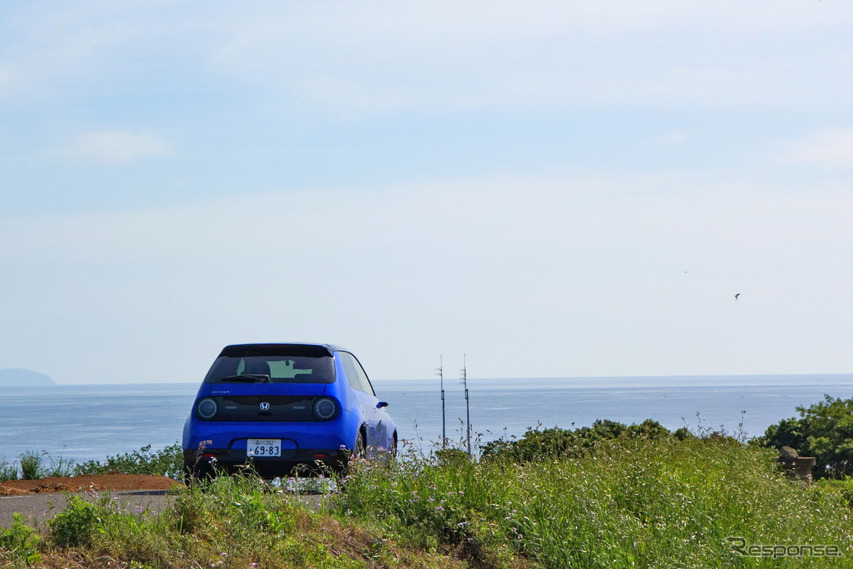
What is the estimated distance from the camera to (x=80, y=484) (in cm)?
1309

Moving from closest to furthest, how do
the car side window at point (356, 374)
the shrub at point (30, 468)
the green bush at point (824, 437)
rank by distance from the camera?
the car side window at point (356, 374)
the shrub at point (30, 468)
the green bush at point (824, 437)

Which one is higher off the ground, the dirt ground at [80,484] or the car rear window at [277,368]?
the car rear window at [277,368]

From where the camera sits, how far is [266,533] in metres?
6.56

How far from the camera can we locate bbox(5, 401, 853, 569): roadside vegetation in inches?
237

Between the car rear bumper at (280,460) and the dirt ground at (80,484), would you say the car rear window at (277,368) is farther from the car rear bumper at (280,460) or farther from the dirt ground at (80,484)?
the dirt ground at (80,484)

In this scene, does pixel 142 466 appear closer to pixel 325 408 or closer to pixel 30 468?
pixel 30 468

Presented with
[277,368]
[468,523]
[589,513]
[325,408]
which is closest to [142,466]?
[277,368]

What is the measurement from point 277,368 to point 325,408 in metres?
0.86

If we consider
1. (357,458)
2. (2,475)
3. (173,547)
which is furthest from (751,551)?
(2,475)

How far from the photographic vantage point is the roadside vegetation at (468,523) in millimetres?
6023

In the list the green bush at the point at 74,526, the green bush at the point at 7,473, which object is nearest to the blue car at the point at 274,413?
the green bush at the point at 74,526

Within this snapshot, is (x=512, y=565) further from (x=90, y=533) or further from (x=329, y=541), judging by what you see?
(x=90, y=533)

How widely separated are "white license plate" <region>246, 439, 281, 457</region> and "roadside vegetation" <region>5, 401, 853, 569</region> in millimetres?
1296

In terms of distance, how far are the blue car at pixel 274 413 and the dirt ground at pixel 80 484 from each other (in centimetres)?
273
